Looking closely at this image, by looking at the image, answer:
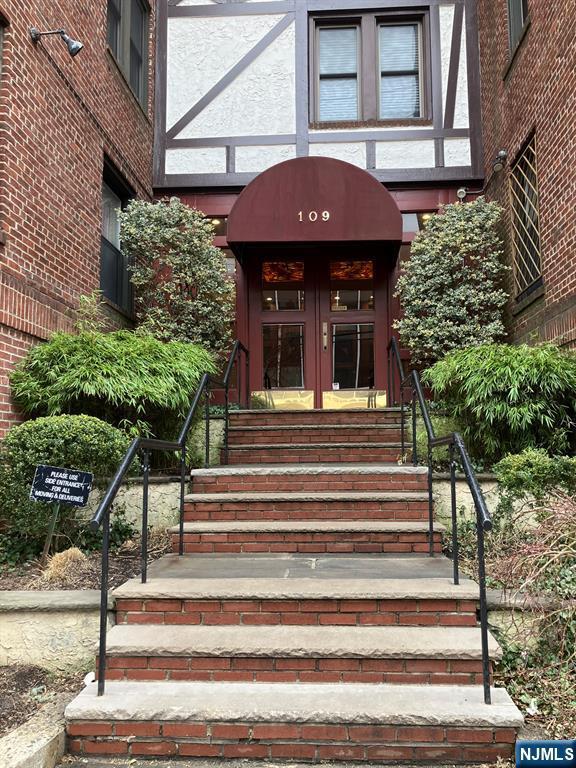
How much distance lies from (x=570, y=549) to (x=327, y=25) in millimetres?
9161

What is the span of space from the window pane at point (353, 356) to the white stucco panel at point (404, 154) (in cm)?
254

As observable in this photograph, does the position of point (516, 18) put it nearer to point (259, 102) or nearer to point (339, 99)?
point (339, 99)

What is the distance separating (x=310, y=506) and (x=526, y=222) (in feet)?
16.5

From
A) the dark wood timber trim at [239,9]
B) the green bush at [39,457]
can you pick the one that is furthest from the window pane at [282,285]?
the green bush at [39,457]

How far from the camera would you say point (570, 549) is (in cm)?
363

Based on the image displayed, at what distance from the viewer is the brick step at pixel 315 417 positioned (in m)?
7.20

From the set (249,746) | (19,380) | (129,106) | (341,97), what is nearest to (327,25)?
(341,97)

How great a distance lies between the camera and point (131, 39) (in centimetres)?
909

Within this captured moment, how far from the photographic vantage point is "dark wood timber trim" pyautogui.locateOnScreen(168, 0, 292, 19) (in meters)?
9.66

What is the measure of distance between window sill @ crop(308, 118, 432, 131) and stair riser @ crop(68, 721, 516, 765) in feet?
28.3

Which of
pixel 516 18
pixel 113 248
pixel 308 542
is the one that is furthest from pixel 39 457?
pixel 516 18

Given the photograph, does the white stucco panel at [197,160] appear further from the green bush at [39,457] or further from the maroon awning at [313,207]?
the green bush at [39,457]

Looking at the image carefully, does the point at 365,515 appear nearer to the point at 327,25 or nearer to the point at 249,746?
the point at 249,746

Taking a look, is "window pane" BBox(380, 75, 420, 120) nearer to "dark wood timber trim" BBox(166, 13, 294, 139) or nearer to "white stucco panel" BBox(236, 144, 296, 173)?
"white stucco panel" BBox(236, 144, 296, 173)
